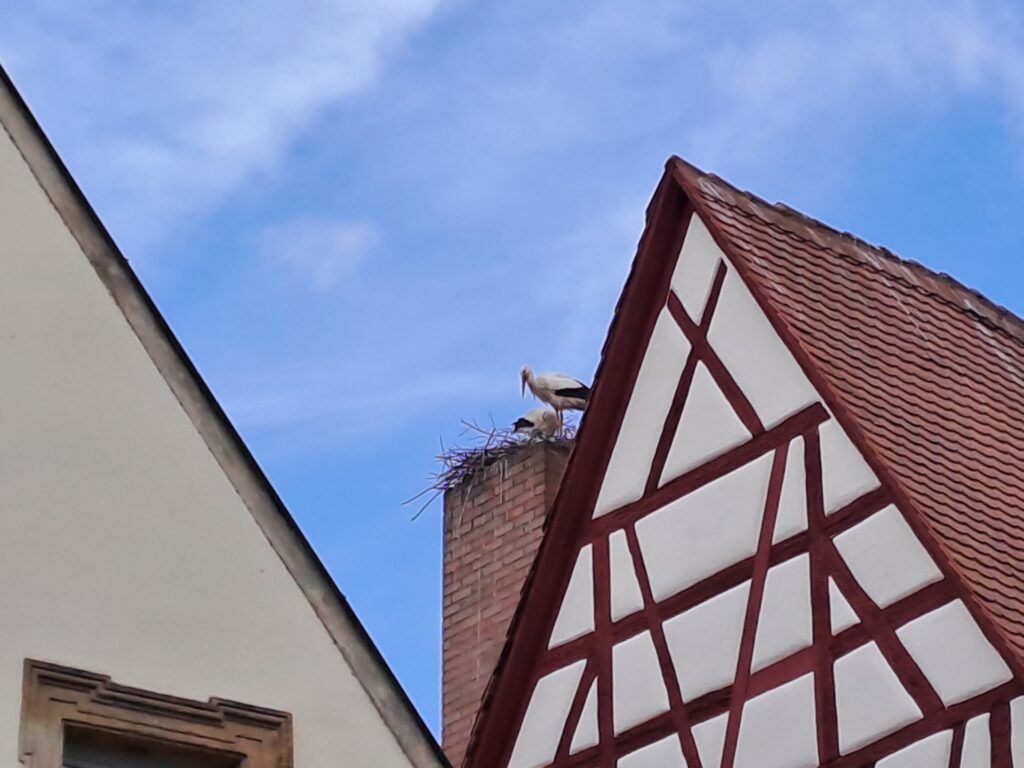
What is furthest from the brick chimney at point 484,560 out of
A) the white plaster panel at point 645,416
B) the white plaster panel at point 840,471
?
the white plaster panel at point 840,471

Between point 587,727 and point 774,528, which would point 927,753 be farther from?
point 587,727

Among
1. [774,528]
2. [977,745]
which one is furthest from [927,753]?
[774,528]

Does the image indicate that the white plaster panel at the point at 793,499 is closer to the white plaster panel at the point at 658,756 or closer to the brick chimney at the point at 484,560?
the white plaster panel at the point at 658,756

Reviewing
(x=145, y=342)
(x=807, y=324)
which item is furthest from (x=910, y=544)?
(x=145, y=342)

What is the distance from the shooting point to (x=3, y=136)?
724 centimetres

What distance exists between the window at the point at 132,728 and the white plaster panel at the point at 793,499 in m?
4.10

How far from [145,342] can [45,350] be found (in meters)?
0.36

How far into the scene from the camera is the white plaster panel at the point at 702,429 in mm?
11250

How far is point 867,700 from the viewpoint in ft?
32.7

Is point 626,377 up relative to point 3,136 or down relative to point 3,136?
up

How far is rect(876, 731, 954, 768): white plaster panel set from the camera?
9555 millimetres

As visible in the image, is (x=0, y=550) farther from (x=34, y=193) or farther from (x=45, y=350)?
(x=34, y=193)

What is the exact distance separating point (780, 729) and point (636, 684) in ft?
3.45

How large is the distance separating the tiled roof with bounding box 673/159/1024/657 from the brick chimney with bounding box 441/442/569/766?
3010 mm
